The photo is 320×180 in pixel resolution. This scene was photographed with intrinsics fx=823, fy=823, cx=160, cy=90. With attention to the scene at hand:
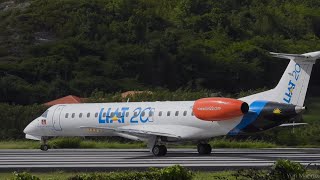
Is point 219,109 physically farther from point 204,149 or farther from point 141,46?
point 141,46

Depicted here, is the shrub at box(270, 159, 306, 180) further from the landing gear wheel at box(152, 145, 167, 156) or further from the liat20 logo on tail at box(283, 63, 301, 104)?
the landing gear wheel at box(152, 145, 167, 156)

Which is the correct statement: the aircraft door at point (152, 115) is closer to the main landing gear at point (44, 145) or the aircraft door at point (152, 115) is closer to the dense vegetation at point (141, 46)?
the main landing gear at point (44, 145)

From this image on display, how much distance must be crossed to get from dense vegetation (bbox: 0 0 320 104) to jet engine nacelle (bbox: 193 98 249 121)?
61454 mm

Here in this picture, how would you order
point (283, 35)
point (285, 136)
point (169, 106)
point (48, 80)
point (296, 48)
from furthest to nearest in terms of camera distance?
point (283, 35)
point (296, 48)
point (48, 80)
point (285, 136)
point (169, 106)

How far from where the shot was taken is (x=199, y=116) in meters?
40.0

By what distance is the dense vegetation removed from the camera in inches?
4281

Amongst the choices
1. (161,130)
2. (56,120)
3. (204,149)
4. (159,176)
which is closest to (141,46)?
(56,120)

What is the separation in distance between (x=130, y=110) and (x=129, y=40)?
2998 inches

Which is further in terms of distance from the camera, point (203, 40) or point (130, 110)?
point (203, 40)

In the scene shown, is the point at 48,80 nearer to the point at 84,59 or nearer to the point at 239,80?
the point at 84,59

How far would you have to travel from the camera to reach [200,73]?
11412 cm

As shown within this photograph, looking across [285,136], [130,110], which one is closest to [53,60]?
[285,136]

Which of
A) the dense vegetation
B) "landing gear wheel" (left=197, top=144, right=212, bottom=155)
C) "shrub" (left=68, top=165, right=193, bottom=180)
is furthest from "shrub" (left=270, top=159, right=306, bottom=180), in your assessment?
the dense vegetation

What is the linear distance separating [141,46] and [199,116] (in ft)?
256
